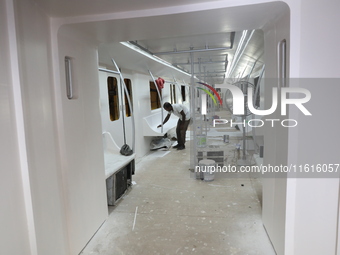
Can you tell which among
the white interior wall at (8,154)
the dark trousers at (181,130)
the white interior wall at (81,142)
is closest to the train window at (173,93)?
the dark trousers at (181,130)

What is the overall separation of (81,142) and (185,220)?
146 centimetres

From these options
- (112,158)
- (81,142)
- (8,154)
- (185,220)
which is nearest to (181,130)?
(112,158)

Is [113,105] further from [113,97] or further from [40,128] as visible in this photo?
[40,128]

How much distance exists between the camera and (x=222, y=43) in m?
4.08

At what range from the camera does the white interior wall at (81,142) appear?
2.08m

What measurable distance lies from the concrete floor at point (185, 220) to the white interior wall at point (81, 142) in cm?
28

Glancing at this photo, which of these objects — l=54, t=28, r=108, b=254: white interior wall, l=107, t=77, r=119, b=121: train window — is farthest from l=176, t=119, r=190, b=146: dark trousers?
l=54, t=28, r=108, b=254: white interior wall

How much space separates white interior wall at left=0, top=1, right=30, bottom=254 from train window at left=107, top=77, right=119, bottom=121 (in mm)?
3191

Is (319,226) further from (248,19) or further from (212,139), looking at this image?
(212,139)

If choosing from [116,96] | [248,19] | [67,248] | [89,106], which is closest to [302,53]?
[248,19]

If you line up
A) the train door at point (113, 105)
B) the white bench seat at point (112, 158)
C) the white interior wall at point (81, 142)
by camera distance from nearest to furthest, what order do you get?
the white interior wall at point (81, 142) < the white bench seat at point (112, 158) < the train door at point (113, 105)

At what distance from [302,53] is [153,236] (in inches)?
83.8

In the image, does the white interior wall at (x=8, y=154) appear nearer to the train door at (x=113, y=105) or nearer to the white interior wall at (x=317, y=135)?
the white interior wall at (x=317, y=135)

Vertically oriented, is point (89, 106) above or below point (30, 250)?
above
